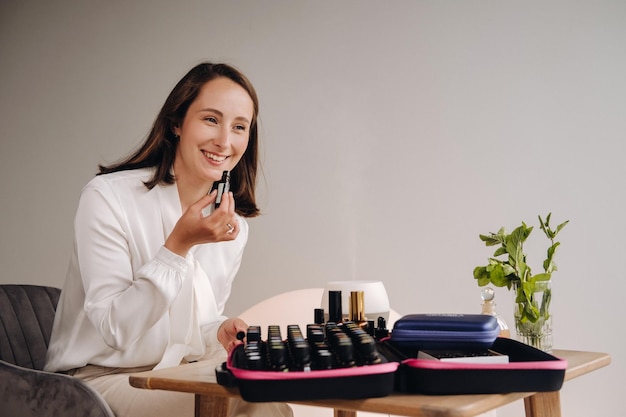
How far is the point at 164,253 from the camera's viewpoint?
123 cm

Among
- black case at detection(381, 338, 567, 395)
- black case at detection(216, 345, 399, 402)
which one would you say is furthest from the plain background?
black case at detection(216, 345, 399, 402)

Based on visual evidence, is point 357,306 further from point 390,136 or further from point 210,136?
point 390,136

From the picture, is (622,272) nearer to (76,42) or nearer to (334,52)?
(334,52)

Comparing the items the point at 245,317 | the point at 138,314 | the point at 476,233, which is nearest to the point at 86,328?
the point at 138,314

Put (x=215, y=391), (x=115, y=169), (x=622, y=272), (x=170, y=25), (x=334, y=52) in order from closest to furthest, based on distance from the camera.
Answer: (x=215, y=391)
(x=115, y=169)
(x=622, y=272)
(x=334, y=52)
(x=170, y=25)

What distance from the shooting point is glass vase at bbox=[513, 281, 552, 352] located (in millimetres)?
1223

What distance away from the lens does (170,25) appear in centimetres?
298

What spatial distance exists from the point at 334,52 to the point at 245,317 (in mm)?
1230

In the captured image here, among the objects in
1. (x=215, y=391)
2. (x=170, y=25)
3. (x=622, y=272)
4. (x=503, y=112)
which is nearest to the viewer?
(x=215, y=391)

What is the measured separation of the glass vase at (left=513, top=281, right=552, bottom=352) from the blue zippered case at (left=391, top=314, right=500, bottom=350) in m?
0.38

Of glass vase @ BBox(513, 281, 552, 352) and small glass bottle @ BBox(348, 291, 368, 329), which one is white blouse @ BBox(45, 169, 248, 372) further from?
glass vase @ BBox(513, 281, 552, 352)

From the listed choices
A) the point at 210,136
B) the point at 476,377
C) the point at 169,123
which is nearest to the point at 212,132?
the point at 210,136

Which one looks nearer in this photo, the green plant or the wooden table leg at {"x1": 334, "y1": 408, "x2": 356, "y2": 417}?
the green plant

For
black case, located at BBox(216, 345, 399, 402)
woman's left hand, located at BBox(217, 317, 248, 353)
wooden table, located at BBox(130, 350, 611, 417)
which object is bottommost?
woman's left hand, located at BBox(217, 317, 248, 353)
